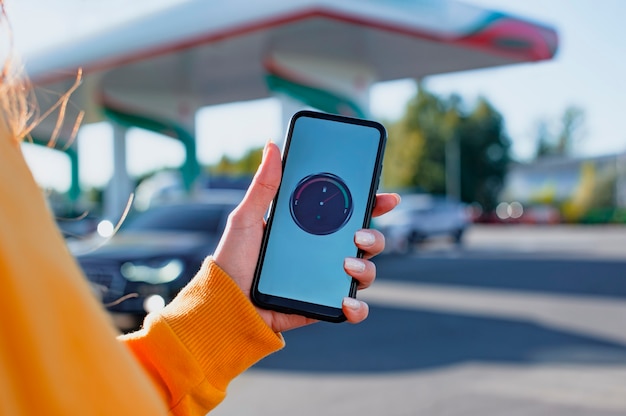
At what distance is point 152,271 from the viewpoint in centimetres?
701

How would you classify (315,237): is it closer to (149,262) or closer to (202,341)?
(202,341)

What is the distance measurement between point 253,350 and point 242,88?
21.9 meters

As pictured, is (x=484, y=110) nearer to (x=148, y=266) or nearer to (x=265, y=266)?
(x=148, y=266)

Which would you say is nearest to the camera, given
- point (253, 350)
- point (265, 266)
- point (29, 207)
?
point (29, 207)

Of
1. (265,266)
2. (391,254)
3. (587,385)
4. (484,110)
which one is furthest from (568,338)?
(484,110)

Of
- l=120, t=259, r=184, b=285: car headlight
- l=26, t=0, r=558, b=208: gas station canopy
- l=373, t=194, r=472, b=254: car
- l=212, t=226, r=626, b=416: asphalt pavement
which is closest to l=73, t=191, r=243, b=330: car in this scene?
l=120, t=259, r=184, b=285: car headlight

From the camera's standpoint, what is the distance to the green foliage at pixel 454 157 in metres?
56.8

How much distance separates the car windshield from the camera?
8.12 m

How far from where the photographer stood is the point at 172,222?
27.5 feet

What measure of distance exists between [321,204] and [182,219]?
7.02m

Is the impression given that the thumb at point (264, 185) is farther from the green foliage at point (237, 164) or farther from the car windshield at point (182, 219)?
the green foliage at point (237, 164)

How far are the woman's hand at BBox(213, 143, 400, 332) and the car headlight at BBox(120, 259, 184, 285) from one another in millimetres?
5665

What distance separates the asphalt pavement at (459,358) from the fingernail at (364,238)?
3364mm

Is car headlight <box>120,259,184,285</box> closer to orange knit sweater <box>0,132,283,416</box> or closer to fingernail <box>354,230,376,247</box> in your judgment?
fingernail <box>354,230,376,247</box>
